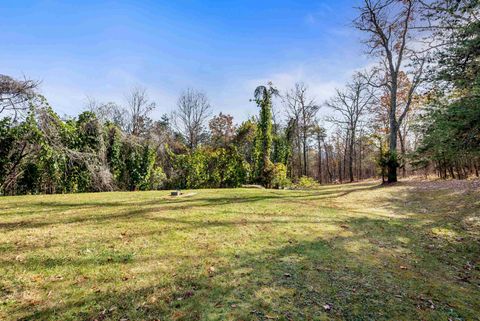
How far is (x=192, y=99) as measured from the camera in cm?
2988

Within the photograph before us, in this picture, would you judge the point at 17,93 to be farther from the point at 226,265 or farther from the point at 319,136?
the point at 319,136

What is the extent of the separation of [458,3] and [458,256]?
5117mm

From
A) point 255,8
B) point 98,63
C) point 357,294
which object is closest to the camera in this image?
point 357,294

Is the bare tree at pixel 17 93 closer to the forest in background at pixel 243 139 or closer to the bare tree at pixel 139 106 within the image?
the forest in background at pixel 243 139

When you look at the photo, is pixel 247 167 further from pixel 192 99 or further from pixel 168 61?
pixel 192 99

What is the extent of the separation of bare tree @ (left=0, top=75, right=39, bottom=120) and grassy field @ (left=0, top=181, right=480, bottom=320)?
4.42 meters

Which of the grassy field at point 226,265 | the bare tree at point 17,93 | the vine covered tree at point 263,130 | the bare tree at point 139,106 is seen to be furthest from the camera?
the bare tree at point 139,106

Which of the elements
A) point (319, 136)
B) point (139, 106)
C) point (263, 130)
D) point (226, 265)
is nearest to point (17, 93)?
point (226, 265)

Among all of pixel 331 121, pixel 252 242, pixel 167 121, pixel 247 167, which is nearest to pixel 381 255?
pixel 252 242

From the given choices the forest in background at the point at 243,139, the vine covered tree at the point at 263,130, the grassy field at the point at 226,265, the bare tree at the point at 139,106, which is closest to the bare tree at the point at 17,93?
the forest in background at the point at 243,139

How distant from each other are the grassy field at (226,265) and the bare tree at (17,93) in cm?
442

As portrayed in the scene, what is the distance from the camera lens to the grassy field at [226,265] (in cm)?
251

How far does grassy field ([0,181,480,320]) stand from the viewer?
8.23 feet

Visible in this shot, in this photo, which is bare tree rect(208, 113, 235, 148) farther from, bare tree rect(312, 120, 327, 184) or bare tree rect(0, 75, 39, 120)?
bare tree rect(0, 75, 39, 120)
